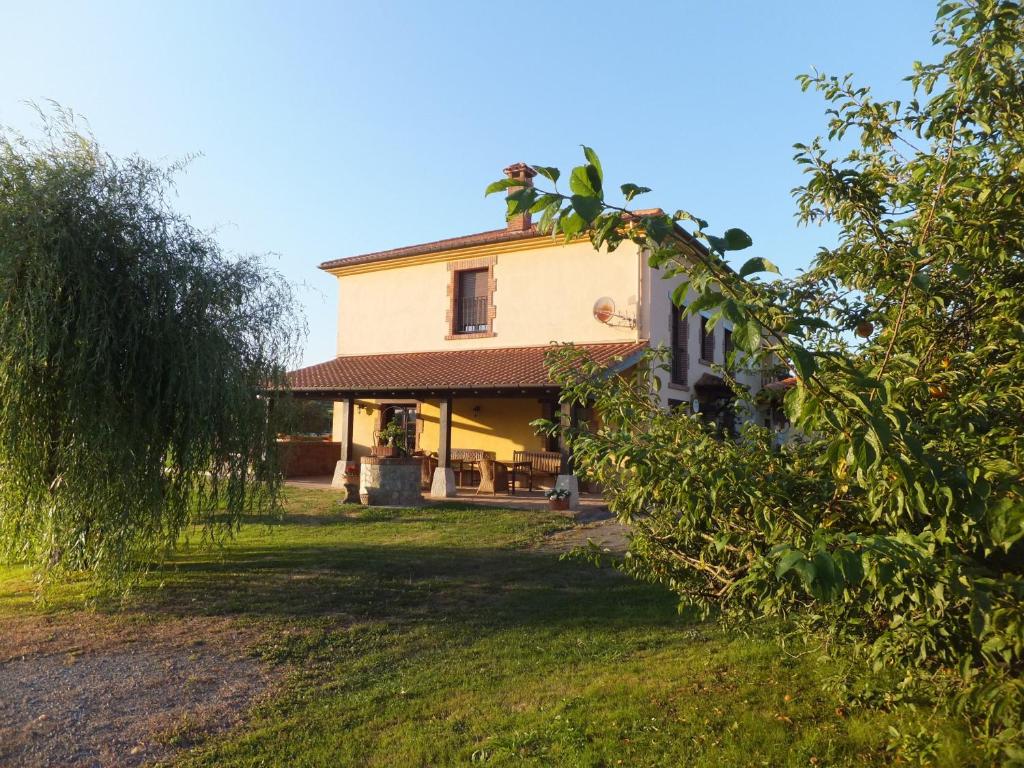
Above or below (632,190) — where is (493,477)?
below

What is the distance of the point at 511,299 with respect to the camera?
52.1 feet

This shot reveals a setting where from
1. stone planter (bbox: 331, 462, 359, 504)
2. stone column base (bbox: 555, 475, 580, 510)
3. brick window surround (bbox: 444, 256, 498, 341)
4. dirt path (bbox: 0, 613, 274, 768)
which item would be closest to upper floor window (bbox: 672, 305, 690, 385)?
brick window surround (bbox: 444, 256, 498, 341)

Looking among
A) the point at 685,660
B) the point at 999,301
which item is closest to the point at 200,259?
the point at 685,660

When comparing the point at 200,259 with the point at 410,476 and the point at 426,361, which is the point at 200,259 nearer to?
the point at 410,476

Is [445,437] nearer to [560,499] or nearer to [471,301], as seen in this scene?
[560,499]

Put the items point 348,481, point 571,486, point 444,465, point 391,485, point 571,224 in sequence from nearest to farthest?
1. point 571,224
2. point 571,486
3. point 391,485
4. point 348,481
5. point 444,465

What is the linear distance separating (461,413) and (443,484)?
10.5 feet

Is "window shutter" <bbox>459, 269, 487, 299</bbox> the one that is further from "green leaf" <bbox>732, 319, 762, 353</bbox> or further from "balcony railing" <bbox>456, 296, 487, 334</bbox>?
"green leaf" <bbox>732, 319, 762, 353</bbox>

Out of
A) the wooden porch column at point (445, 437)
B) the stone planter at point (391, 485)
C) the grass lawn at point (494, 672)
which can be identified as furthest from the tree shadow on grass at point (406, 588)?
the wooden porch column at point (445, 437)

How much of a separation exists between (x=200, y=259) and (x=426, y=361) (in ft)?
32.7

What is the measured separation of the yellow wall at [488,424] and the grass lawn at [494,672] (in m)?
7.48

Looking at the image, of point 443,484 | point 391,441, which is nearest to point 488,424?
point 391,441

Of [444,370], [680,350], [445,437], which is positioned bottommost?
[445,437]

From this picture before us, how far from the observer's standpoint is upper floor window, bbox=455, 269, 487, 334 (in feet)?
54.5
